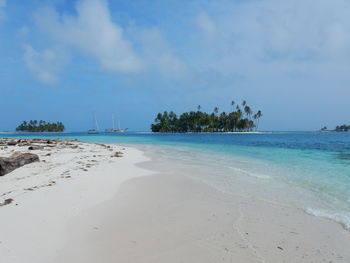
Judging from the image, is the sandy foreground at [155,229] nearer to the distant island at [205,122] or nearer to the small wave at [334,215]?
the small wave at [334,215]

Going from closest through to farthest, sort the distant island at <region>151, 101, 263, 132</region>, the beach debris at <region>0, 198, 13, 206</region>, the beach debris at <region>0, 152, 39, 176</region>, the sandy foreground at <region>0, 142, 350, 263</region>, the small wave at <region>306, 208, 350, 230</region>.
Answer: the sandy foreground at <region>0, 142, 350, 263</region>, the small wave at <region>306, 208, 350, 230</region>, the beach debris at <region>0, 198, 13, 206</region>, the beach debris at <region>0, 152, 39, 176</region>, the distant island at <region>151, 101, 263, 132</region>

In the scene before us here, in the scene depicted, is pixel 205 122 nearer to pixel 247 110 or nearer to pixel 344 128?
pixel 247 110

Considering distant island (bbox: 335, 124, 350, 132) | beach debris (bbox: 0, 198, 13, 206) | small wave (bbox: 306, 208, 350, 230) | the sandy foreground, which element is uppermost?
distant island (bbox: 335, 124, 350, 132)

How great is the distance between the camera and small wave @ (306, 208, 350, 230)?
515cm

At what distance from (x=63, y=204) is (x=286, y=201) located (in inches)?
244

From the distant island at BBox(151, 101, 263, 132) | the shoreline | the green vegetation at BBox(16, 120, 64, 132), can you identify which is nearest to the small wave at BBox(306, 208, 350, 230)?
the shoreline

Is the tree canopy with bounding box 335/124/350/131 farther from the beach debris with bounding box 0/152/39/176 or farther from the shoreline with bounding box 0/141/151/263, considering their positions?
the beach debris with bounding box 0/152/39/176

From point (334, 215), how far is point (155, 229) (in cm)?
439

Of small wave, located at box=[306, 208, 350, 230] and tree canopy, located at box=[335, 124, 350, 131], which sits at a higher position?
tree canopy, located at box=[335, 124, 350, 131]

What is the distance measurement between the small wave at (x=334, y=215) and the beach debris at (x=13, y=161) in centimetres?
1130

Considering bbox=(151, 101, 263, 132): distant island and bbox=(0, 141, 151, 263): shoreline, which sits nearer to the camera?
bbox=(0, 141, 151, 263): shoreline

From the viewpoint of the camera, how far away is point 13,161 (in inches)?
419

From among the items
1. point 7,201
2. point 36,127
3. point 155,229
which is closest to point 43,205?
point 7,201

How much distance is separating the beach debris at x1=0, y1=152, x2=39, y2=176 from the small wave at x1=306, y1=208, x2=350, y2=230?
37.1 feet
